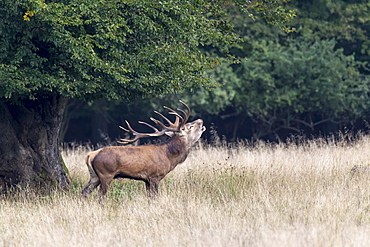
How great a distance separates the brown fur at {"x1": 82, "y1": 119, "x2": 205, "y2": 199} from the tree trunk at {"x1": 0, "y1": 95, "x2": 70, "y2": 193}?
1675mm

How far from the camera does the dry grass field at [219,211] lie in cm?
732

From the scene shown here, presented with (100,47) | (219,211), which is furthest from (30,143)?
(219,211)

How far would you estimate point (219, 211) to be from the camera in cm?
860

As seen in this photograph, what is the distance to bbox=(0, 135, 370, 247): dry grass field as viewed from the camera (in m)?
7.32

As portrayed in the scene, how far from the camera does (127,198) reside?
33.4 ft

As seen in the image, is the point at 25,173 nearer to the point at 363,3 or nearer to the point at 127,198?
the point at 127,198

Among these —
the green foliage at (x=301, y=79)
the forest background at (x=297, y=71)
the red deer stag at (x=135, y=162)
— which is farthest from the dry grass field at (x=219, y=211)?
the green foliage at (x=301, y=79)

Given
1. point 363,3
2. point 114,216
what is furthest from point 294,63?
point 114,216

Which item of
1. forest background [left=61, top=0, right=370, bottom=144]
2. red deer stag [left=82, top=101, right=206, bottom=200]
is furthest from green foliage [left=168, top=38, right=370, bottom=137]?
red deer stag [left=82, top=101, right=206, bottom=200]

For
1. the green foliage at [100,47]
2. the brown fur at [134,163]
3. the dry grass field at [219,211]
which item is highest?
the green foliage at [100,47]

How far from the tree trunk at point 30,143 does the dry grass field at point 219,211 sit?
1.73ft

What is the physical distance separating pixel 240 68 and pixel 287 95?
1980mm

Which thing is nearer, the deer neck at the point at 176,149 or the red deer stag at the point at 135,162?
the red deer stag at the point at 135,162

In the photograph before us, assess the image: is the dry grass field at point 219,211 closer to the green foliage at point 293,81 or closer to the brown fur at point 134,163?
the brown fur at point 134,163
